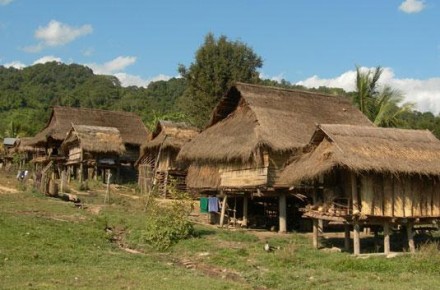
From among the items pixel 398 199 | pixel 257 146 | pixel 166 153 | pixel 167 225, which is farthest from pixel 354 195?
pixel 166 153

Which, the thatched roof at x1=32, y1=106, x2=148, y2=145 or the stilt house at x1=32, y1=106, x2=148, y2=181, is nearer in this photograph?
the stilt house at x1=32, y1=106, x2=148, y2=181

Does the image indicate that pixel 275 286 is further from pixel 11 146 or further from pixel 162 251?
pixel 11 146

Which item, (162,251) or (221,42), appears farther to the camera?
(221,42)

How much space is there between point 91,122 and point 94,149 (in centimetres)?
734

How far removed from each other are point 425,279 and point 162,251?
8646 mm

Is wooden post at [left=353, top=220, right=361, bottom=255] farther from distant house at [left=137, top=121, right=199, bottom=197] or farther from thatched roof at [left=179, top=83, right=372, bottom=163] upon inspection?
distant house at [left=137, top=121, right=199, bottom=197]

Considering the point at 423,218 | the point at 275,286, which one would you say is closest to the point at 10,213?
the point at 275,286

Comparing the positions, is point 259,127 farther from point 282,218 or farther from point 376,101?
point 376,101

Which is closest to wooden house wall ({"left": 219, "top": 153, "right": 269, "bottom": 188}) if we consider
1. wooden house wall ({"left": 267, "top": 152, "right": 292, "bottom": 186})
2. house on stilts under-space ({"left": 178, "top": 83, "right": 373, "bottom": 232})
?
house on stilts under-space ({"left": 178, "top": 83, "right": 373, "bottom": 232})

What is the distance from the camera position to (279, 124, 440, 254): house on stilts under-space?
17.2 m

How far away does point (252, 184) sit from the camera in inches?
934

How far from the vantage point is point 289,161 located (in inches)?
865

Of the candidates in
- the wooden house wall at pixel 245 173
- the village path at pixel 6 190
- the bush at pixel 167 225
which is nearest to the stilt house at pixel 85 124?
the village path at pixel 6 190

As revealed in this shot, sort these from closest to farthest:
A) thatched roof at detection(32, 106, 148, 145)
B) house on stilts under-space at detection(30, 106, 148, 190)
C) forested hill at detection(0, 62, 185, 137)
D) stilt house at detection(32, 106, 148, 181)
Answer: house on stilts under-space at detection(30, 106, 148, 190), stilt house at detection(32, 106, 148, 181), thatched roof at detection(32, 106, 148, 145), forested hill at detection(0, 62, 185, 137)
